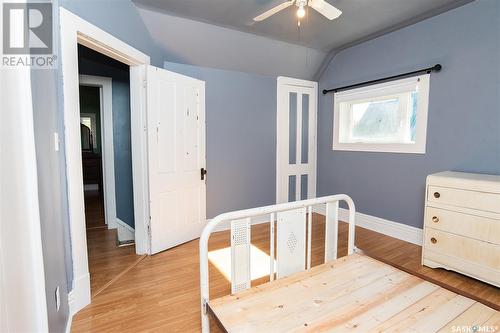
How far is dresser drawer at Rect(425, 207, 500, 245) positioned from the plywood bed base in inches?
38.4

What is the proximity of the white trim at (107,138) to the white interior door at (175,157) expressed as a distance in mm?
1152

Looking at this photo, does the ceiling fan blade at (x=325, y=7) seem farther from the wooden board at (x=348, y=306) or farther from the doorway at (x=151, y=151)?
the wooden board at (x=348, y=306)

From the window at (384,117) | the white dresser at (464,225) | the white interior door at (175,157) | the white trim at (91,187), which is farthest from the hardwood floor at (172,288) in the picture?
the white trim at (91,187)

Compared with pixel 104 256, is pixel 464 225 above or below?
above

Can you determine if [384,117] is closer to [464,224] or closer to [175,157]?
[464,224]

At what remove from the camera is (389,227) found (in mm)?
3213

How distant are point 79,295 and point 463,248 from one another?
3043 mm

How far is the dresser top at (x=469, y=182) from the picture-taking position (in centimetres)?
198

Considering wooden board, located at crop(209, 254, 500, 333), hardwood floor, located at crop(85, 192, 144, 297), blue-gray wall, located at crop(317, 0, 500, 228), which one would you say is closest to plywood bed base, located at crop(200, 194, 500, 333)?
wooden board, located at crop(209, 254, 500, 333)

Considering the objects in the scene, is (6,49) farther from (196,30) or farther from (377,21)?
(377,21)

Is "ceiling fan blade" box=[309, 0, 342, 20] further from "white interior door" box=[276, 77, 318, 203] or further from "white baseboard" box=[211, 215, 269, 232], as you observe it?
"white baseboard" box=[211, 215, 269, 232]

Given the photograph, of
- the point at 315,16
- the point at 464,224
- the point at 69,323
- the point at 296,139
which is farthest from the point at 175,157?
the point at 464,224

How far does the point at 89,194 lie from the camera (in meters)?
5.84

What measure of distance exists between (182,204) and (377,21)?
298 cm
